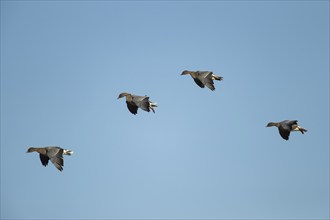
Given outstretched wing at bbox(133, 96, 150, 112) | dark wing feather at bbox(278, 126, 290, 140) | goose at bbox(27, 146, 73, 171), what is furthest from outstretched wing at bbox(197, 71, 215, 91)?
goose at bbox(27, 146, 73, 171)

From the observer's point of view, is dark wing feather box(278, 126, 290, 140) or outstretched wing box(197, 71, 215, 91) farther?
outstretched wing box(197, 71, 215, 91)

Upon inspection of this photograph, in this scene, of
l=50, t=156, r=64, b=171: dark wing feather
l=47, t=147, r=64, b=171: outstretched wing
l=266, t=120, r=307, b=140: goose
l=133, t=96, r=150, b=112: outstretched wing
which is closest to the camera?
l=50, t=156, r=64, b=171: dark wing feather

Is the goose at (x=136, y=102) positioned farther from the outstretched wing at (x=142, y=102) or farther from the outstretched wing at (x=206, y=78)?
the outstretched wing at (x=206, y=78)

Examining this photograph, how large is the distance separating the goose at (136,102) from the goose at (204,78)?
4.62 metres

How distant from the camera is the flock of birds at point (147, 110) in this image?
7657cm

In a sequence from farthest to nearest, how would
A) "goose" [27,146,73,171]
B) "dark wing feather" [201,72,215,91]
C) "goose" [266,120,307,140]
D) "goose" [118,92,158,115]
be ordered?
"dark wing feather" [201,72,215,91] < "goose" [118,92,158,115] < "goose" [266,120,307,140] < "goose" [27,146,73,171]

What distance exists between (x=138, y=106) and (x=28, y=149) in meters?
10.5

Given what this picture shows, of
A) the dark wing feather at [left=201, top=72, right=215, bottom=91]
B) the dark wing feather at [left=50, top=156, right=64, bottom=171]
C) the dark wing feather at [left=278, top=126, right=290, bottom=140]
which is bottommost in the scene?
the dark wing feather at [left=50, top=156, right=64, bottom=171]

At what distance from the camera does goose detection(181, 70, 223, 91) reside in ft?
267

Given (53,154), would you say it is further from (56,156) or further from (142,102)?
(142,102)

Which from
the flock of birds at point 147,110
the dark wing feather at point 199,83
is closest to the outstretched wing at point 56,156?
the flock of birds at point 147,110

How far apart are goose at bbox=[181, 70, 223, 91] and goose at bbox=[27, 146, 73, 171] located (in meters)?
13.6

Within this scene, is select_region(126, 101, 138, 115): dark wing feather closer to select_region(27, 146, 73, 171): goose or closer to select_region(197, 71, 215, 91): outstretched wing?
select_region(197, 71, 215, 91): outstretched wing

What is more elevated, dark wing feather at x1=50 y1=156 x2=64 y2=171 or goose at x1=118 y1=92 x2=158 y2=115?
goose at x1=118 y1=92 x2=158 y2=115
